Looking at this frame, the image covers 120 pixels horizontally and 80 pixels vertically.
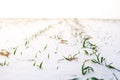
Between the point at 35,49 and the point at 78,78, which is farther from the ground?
the point at 35,49

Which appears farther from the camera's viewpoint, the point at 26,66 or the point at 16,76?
the point at 26,66

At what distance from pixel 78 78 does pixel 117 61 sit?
4.95 feet

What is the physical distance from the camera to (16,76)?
3.73m

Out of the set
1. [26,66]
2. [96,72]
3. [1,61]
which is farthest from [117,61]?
[1,61]

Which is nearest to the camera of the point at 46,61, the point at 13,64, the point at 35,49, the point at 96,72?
the point at 96,72

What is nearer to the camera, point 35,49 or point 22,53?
point 22,53

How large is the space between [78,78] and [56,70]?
531mm

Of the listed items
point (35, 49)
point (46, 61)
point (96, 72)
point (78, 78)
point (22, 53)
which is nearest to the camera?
point (78, 78)

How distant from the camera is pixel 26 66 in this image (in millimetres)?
4316

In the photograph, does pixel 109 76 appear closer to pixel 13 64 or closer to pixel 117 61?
pixel 117 61

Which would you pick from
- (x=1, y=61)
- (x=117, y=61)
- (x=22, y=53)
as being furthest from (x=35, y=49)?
(x=117, y=61)

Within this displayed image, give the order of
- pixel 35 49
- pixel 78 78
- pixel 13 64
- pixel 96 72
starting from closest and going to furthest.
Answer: pixel 78 78 → pixel 96 72 → pixel 13 64 → pixel 35 49

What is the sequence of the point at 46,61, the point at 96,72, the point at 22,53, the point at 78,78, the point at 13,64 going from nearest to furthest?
the point at 78,78, the point at 96,72, the point at 13,64, the point at 46,61, the point at 22,53

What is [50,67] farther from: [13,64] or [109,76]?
[109,76]
